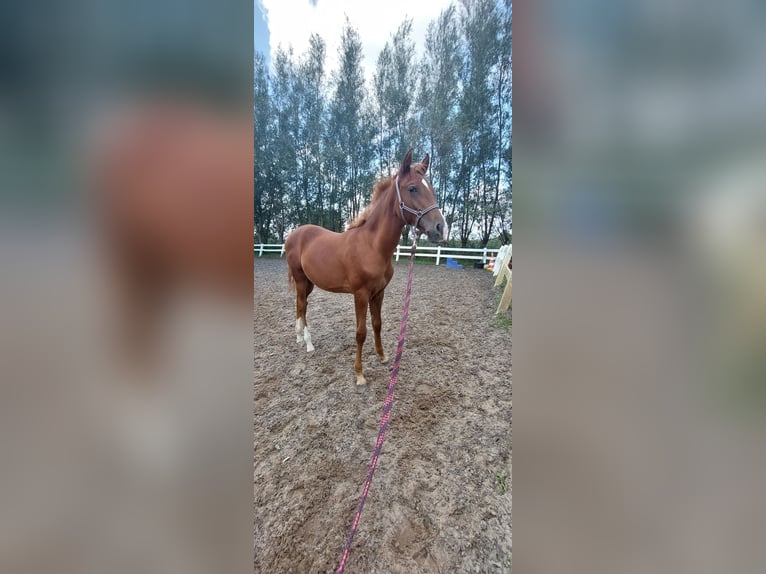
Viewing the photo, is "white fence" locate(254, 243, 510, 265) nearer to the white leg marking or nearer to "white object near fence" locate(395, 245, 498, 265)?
"white object near fence" locate(395, 245, 498, 265)

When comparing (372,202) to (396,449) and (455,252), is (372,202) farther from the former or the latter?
(396,449)

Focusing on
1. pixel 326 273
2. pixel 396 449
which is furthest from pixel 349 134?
pixel 396 449

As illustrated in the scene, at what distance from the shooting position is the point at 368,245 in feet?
4.29

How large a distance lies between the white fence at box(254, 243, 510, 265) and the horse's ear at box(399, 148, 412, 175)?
0.31 metres

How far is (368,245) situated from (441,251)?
1.17ft

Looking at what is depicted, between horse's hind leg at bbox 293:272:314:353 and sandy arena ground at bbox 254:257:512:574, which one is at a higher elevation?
horse's hind leg at bbox 293:272:314:353

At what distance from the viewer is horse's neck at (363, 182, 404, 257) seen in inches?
45.1

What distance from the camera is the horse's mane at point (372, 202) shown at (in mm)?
1087
